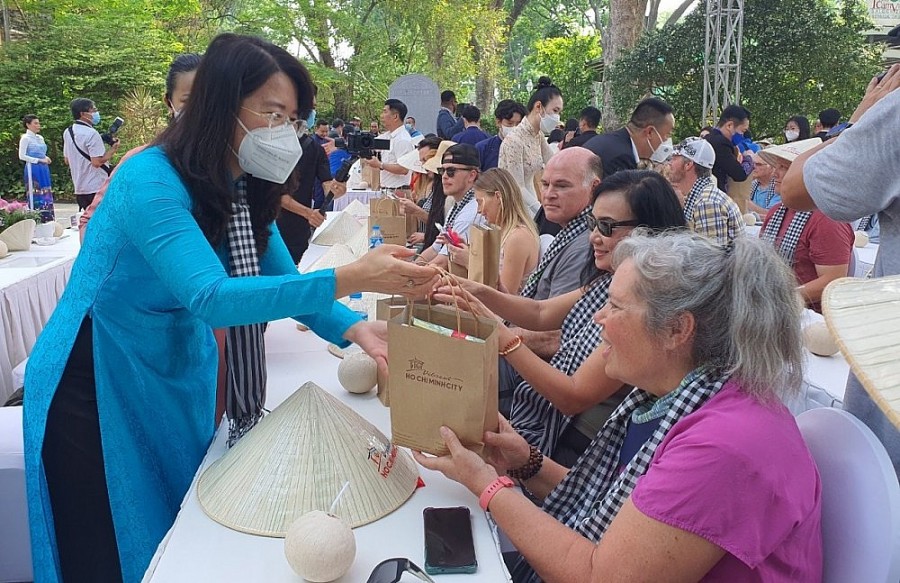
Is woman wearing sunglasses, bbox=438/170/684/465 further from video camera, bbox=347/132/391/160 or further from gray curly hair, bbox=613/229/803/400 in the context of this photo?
video camera, bbox=347/132/391/160

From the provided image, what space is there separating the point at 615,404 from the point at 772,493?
0.94 meters

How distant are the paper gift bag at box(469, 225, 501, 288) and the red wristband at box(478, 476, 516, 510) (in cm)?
113

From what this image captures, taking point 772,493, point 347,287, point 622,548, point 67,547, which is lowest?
point 67,547

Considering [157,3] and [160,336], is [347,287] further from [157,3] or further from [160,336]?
[157,3]

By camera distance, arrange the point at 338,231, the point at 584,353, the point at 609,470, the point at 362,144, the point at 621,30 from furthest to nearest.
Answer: the point at 621,30, the point at 362,144, the point at 338,231, the point at 584,353, the point at 609,470

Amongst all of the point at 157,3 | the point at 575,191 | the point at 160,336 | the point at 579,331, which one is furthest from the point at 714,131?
the point at 157,3

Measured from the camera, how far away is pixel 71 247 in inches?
200

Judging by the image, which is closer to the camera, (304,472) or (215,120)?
(304,472)

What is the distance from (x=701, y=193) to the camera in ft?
14.3

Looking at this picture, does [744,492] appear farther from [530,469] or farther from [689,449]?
[530,469]

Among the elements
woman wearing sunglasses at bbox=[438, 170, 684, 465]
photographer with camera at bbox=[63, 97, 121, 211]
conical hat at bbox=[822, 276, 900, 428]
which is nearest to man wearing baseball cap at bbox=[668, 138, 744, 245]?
woman wearing sunglasses at bbox=[438, 170, 684, 465]

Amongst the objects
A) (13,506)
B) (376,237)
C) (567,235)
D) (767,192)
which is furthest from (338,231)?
(767,192)

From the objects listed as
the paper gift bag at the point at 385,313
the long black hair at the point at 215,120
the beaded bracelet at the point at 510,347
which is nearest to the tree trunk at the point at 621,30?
the paper gift bag at the point at 385,313

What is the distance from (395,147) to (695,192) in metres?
4.00
